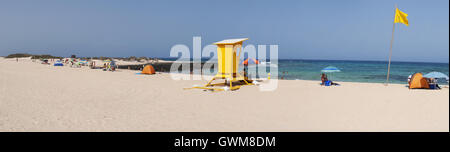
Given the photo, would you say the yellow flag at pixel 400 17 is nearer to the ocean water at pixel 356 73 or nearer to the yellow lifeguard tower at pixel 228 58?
the ocean water at pixel 356 73

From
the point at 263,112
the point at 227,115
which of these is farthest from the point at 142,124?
the point at 263,112

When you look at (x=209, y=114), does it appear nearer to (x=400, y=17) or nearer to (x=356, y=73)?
(x=400, y=17)

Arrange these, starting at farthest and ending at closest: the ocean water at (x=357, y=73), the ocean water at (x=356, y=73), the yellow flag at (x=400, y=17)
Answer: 1. the ocean water at (x=357, y=73)
2. the ocean water at (x=356, y=73)
3. the yellow flag at (x=400, y=17)

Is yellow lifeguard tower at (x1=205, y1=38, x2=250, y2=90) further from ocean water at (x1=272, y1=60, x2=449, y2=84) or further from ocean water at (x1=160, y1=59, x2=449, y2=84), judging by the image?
ocean water at (x1=272, y1=60, x2=449, y2=84)

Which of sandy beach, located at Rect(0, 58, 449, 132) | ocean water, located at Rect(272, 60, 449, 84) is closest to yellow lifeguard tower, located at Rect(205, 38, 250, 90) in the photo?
sandy beach, located at Rect(0, 58, 449, 132)

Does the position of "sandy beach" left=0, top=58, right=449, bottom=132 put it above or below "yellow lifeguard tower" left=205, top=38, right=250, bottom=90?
below

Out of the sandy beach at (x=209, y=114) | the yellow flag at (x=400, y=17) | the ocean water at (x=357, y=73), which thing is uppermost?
the yellow flag at (x=400, y=17)

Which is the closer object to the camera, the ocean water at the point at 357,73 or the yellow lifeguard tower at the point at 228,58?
the yellow lifeguard tower at the point at 228,58

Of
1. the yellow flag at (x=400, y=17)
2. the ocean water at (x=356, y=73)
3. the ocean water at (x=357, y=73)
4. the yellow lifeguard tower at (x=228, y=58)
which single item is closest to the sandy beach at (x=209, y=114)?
the yellow lifeguard tower at (x=228, y=58)

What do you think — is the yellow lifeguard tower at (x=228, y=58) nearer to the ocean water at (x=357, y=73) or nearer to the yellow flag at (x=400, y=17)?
the yellow flag at (x=400, y=17)

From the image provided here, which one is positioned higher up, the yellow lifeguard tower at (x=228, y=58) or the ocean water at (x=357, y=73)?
the yellow lifeguard tower at (x=228, y=58)

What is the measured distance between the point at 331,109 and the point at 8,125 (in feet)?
24.9

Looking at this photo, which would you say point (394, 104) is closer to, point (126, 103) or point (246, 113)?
point (246, 113)

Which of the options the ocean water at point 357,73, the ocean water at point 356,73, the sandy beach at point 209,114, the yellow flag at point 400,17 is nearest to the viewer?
the sandy beach at point 209,114
